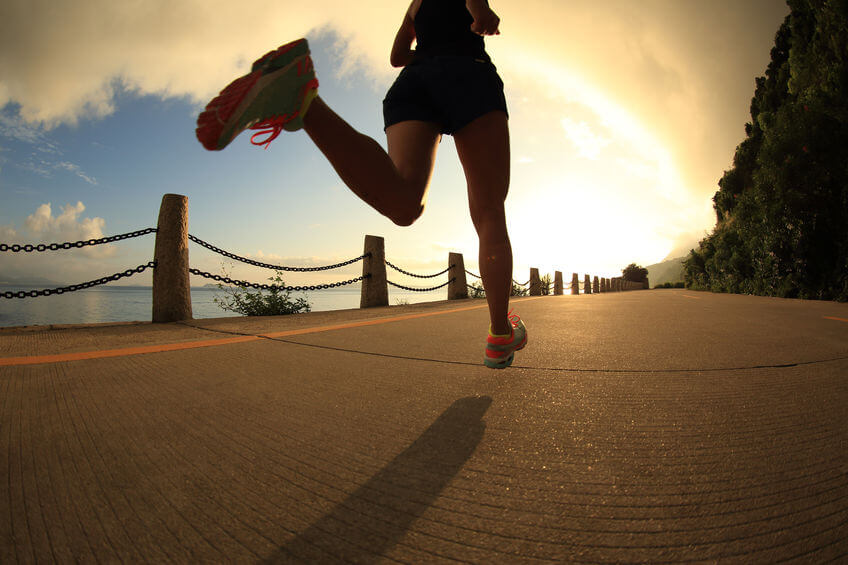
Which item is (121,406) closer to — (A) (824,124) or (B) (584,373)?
(B) (584,373)

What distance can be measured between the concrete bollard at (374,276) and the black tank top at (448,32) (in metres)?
6.10

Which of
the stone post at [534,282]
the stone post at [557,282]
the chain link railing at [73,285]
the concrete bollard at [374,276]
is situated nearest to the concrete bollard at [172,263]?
the chain link railing at [73,285]

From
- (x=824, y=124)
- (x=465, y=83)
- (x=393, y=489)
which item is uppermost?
(x=824, y=124)

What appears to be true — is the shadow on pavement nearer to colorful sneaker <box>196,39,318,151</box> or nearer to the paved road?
the paved road

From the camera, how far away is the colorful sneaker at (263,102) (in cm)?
136

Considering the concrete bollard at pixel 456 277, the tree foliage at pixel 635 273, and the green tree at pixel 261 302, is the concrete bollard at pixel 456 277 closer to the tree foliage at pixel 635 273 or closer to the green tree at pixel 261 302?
the green tree at pixel 261 302

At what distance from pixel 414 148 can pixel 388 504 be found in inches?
63.7

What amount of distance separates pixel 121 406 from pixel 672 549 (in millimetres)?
1689

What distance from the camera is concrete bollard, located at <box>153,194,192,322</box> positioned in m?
4.85

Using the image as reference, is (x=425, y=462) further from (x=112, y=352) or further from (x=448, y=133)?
(x=112, y=352)

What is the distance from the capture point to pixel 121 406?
138 centimetres

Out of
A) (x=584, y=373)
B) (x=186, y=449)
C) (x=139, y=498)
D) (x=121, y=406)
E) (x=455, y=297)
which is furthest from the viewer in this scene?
(x=455, y=297)

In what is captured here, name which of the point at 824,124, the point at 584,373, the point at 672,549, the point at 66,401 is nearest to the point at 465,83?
the point at 584,373

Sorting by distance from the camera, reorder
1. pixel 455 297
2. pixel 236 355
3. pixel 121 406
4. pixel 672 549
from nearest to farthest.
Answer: pixel 672 549, pixel 121 406, pixel 236 355, pixel 455 297
